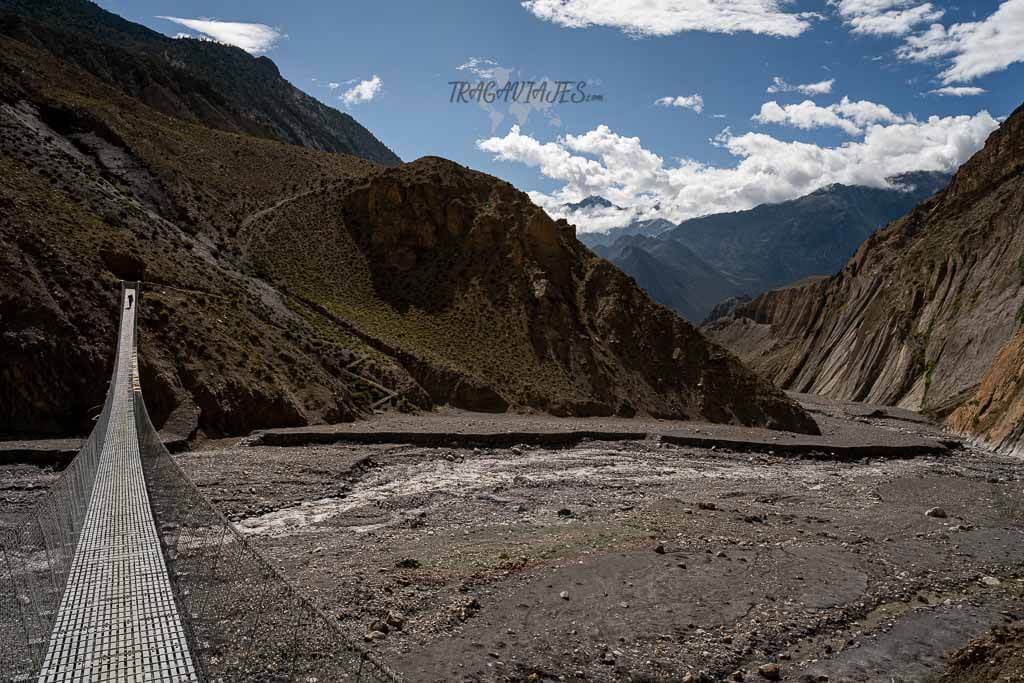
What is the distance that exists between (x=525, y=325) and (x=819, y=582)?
2812 centimetres

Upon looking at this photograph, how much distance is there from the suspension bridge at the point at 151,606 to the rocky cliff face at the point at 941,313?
34.4m

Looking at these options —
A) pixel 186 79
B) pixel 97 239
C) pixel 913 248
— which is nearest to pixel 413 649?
pixel 97 239

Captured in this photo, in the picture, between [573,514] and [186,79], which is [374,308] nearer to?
[573,514]

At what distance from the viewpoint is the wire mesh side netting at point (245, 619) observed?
7.26 metres

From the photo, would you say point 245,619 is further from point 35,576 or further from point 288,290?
point 288,290

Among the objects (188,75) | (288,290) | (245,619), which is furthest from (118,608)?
(188,75)

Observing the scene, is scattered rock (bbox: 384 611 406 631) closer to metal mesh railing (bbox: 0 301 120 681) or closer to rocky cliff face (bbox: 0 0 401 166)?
metal mesh railing (bbox: 0 301 120 681)

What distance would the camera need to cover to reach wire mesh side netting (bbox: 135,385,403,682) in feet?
23.8

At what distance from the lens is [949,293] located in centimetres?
6091

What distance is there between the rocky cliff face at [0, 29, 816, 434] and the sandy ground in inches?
175

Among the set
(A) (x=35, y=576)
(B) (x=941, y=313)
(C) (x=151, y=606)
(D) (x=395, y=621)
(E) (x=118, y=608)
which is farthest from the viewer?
(B) (x=941, y=313)

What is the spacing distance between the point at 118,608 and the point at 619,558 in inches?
378

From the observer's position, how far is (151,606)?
8023mm

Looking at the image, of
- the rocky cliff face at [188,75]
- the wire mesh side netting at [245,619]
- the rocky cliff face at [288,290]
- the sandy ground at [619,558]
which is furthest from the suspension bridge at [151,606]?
the rocky cliff face at [188,75]
